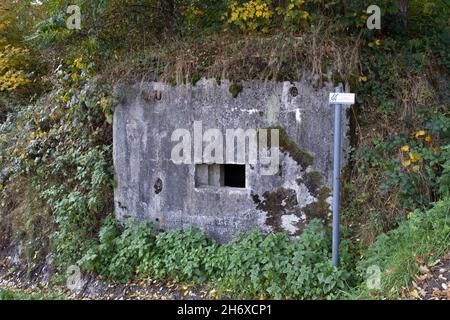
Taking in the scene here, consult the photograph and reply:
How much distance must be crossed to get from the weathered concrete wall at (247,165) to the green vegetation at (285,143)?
151 millimetres

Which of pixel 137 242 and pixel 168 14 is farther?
pixel 168 14

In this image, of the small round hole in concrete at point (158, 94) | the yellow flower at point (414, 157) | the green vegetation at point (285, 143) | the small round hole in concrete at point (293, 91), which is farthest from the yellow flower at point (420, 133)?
the small round hole in concrete at point (158, 94)

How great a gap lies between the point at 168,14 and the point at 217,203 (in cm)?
335

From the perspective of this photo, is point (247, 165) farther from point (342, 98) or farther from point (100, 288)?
point (100, 288)

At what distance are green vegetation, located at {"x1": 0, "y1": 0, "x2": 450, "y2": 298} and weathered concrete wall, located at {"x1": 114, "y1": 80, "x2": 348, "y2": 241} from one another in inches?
5.9

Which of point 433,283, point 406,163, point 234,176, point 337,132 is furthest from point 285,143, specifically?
point 433,283

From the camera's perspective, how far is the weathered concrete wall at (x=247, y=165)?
195 inches

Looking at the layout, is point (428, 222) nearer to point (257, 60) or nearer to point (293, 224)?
point (293, 224)

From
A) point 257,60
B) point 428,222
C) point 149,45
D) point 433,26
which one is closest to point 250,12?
point 257,60

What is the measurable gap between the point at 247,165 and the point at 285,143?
1.75ft

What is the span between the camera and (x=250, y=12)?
19.8 feet

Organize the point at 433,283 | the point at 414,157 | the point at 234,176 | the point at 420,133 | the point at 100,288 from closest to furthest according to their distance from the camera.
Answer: the point at 433,283, the point at 414,157, the point at 420,133, the point at 100,288, the point at 234,176

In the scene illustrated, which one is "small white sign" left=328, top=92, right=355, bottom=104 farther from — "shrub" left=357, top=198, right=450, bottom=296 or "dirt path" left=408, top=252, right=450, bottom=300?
"dirt path" left=408, top=252, right=450, bottom=300

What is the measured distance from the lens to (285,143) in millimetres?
5035
